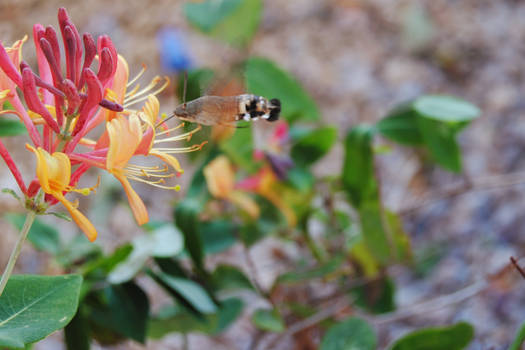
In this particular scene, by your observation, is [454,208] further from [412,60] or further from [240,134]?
[240,134]

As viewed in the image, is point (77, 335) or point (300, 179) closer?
point (77, 335)

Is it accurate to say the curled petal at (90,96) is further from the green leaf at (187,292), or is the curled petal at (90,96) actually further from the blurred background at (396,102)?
the blurred background at (396,102)

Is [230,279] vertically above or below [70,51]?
below

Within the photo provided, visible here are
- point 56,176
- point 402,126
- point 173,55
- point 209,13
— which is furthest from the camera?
point 173,55

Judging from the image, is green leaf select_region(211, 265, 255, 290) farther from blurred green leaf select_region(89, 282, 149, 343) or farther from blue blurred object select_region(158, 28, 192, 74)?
blue blurred object select_region(158, 28, 192, 74)

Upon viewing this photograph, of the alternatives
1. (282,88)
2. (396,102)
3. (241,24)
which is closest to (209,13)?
(241,24)

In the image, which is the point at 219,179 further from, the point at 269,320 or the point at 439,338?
the point at 439,338

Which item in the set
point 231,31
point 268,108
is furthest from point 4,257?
point 268,108
